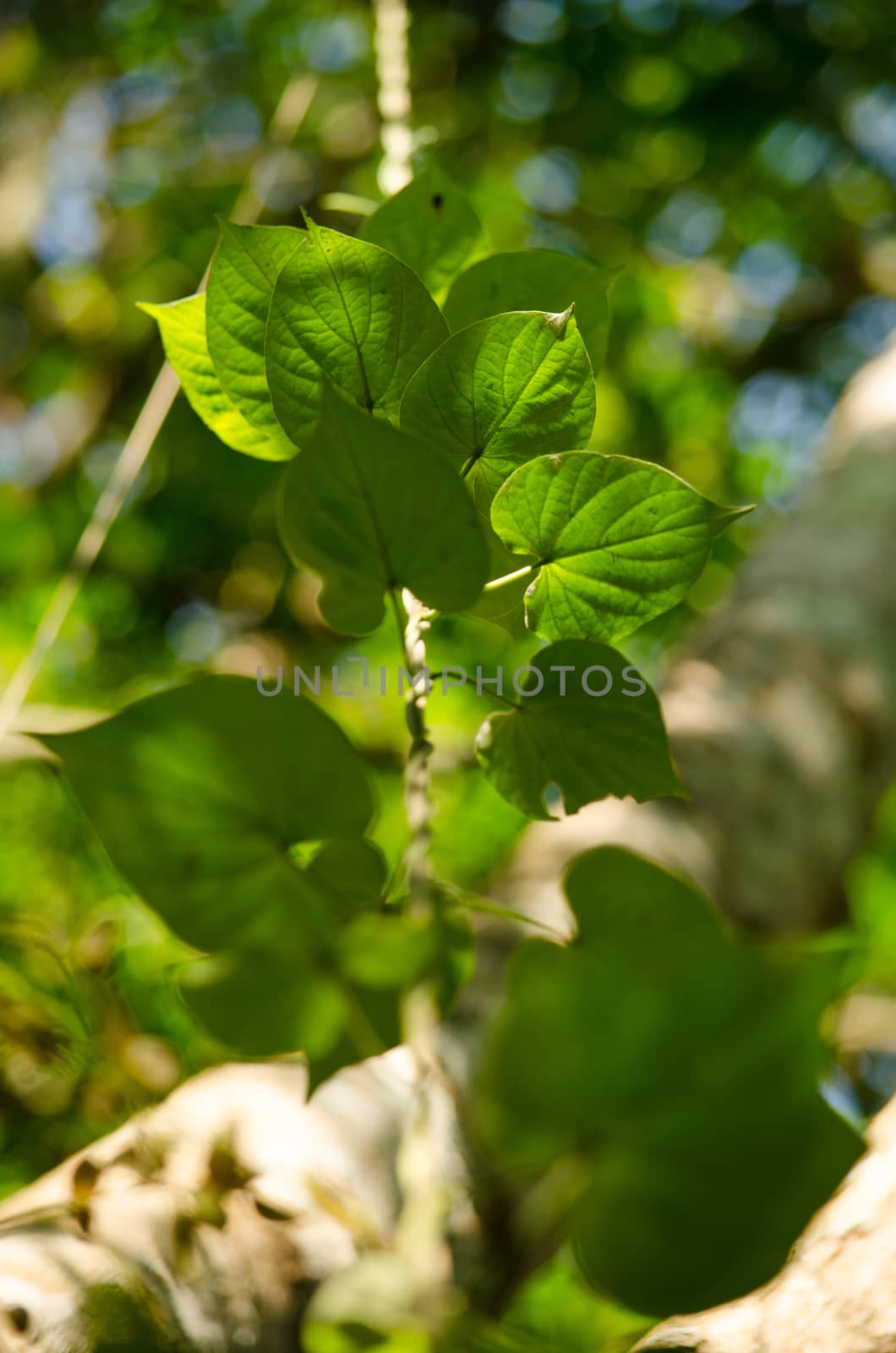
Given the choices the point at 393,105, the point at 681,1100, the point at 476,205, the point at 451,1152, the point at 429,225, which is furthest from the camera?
the point at 476,205

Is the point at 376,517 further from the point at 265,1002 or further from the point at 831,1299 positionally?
the point at 831,1299

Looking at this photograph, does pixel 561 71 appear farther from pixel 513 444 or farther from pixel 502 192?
pixel 513 444

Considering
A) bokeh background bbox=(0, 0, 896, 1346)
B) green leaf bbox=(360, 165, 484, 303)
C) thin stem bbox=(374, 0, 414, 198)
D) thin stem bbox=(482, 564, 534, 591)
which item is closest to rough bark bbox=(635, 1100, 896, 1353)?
thin stem bbox=(482, 564, 534, 591)

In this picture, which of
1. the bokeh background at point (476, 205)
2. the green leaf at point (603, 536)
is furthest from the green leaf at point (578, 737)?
the bokeh background at point (476, 205)

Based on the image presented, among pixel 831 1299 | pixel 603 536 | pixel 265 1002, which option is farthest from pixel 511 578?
pixel 831 1299

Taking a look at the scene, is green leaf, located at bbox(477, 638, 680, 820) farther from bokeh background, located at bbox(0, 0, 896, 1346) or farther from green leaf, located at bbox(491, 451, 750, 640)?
bokeh background, located at bbox(0, 0, 896, 1346)

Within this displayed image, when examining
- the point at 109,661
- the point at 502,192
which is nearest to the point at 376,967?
the point at 109,661

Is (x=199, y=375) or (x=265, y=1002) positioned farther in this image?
(x=199, y=375)
